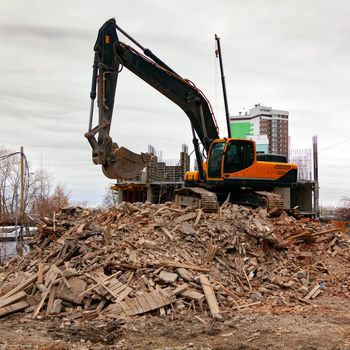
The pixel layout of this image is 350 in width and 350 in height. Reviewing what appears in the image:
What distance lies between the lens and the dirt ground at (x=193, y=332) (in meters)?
6.04

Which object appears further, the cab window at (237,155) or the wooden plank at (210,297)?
the cab window at (237,155)

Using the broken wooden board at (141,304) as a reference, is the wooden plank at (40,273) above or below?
above

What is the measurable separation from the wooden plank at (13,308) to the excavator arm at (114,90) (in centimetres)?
353

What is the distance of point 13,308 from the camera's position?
778 centimetres

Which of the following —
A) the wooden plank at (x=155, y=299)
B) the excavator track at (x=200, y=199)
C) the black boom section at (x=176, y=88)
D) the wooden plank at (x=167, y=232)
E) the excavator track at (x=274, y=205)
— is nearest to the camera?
the wooden plank at (x=155, y=299)

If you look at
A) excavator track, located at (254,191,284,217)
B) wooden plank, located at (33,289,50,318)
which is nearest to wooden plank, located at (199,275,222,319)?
wooden plank, located at (33,289,50,318)

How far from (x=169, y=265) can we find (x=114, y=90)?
492cm

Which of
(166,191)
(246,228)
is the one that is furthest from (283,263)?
(166,191)

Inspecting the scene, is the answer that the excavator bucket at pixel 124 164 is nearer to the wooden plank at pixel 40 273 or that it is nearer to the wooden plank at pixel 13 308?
the wooden plank at pixel 40 273

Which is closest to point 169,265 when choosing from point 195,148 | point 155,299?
point 155,299

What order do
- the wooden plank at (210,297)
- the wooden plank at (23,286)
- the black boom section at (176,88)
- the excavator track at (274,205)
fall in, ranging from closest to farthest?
the wooden plank at (210,297) → the wooden plank at (23,286) → the black boom section at (176,88) → the excavator track at (274,205)

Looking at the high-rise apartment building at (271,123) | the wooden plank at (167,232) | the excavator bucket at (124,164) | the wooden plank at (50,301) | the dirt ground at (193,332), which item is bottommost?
the dirt ground at (193,332)

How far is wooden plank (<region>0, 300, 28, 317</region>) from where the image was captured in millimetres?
7660

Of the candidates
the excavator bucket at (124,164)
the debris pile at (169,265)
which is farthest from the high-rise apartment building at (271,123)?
the excavator bucket at (124,164)
